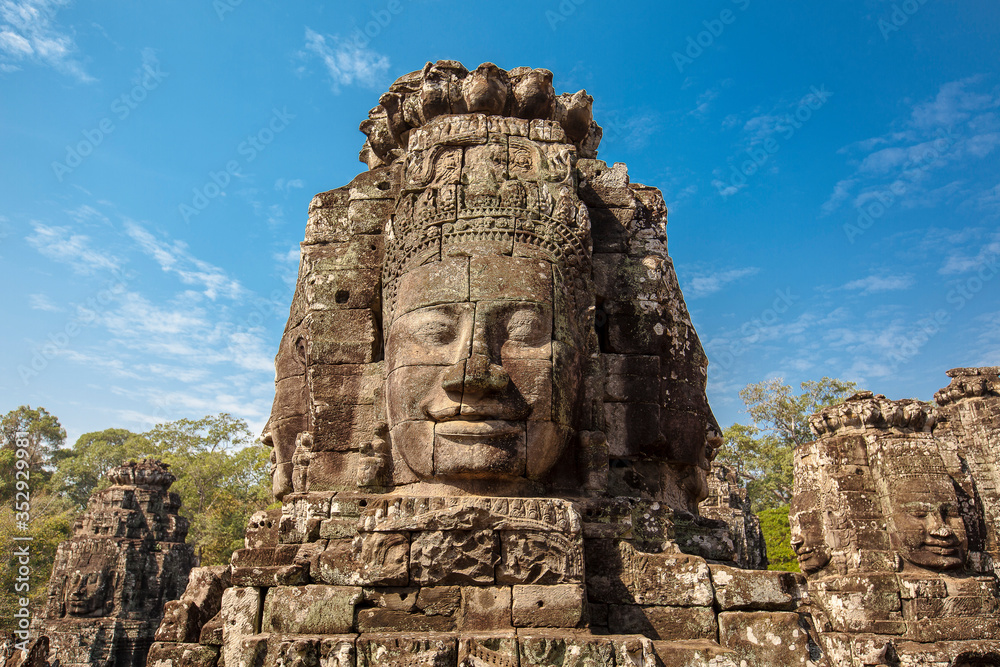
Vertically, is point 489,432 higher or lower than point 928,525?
higher

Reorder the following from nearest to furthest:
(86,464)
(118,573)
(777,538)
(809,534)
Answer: (809,534) < (118,573) < (777,538) < (86,464)

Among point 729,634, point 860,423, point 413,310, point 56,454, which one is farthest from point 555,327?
point 56,454

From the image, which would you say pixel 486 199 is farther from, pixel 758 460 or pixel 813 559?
pixel 758 460

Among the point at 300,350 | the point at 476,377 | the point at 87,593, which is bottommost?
the point at 87,593

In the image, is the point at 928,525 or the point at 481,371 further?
the point at 928,525

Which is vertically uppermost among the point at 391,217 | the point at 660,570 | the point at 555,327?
the point at 391,217

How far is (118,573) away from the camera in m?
15.7

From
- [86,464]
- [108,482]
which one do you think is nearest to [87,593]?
[108,482]

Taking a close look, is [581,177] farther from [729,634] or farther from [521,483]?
[729,634]

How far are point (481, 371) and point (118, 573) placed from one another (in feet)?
50.6

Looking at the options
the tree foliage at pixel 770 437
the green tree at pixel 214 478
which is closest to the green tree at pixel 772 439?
the tree foliage at pixel 770 437

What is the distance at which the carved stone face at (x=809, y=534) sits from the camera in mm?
8953

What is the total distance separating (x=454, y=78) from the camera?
216 inches

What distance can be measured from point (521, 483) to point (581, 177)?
2717 millimetres
